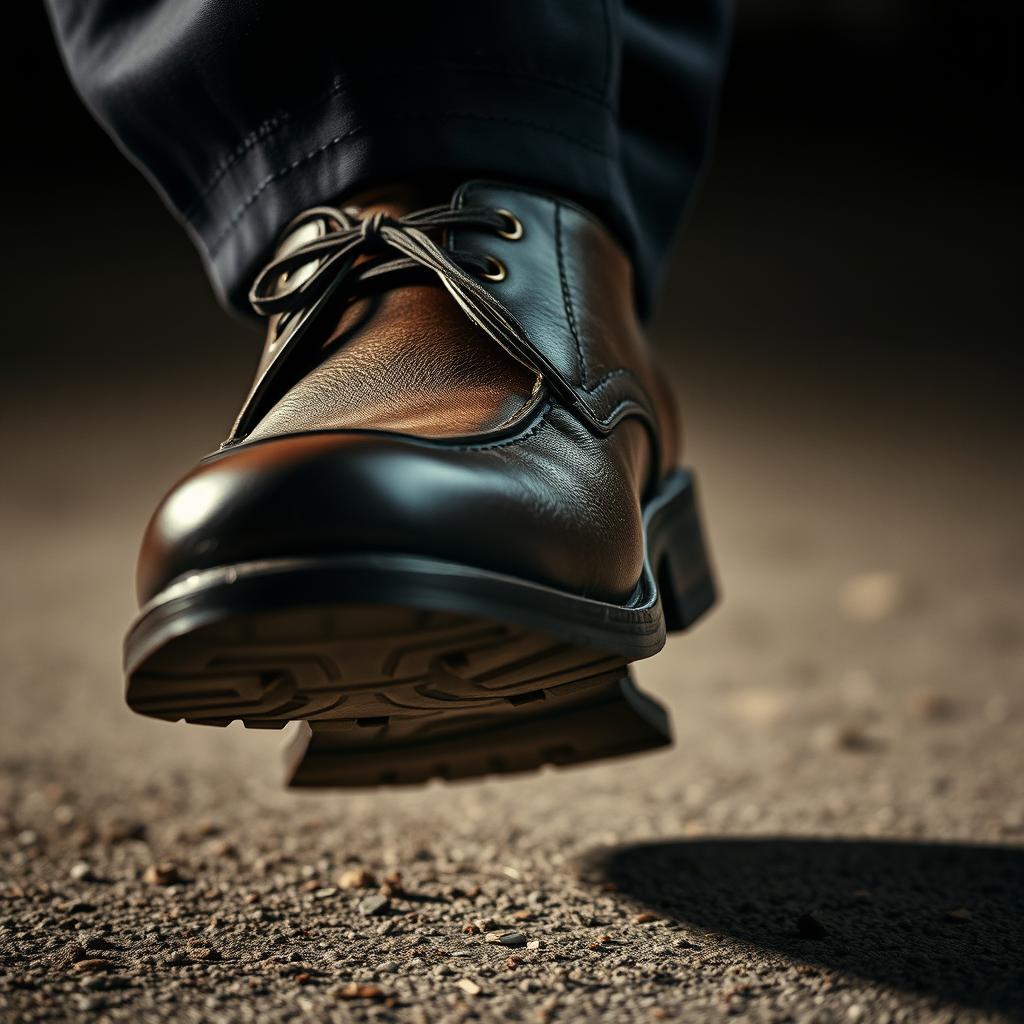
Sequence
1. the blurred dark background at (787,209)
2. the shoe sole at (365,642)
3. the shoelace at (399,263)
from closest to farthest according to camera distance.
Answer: the shoe sole at (365,642), the shoelace at (399,263), the blurred dark background at (787,209)

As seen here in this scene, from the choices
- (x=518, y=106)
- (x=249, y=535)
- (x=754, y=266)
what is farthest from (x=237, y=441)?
(x=754, y=266)

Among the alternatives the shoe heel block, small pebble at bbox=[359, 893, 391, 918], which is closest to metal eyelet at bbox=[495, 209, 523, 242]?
the shoe heel block

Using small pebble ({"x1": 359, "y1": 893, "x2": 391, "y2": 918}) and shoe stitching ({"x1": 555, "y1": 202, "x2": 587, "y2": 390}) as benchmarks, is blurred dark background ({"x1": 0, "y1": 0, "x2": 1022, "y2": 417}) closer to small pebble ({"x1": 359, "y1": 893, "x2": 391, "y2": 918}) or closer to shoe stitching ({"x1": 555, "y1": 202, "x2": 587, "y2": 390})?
shoe stitching ({"x1": 555, "y1": 202, "x2": 587, "y2": 390})

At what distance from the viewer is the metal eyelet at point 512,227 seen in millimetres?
589

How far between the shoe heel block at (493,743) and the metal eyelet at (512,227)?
24cm

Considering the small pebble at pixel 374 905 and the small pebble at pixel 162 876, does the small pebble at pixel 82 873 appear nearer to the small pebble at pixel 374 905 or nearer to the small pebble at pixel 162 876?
the small pebble at pixel 162 876

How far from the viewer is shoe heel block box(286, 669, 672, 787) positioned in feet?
2.07

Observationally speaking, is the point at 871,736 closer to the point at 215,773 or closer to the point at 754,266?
the point at 215,773

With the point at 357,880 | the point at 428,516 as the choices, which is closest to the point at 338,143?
the point at 428,516

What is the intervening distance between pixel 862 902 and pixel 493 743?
0.21 meters

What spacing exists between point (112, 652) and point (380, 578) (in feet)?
3.05

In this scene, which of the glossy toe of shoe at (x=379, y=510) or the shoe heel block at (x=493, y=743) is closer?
the glossy toe of shoe at (x=379, y=510)

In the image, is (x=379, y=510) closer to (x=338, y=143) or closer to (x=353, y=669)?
(x=353, y=669)

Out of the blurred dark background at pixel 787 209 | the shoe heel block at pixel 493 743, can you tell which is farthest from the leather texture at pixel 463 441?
the blurred dark background at pixel 787 209
